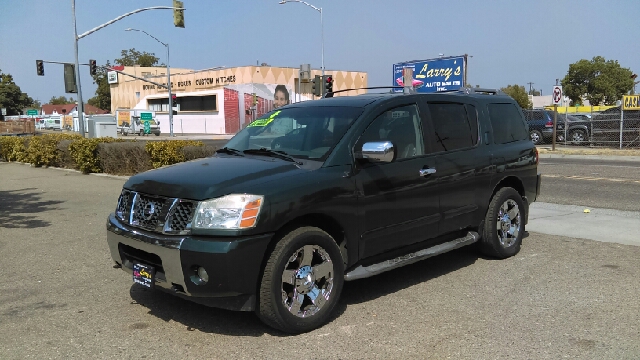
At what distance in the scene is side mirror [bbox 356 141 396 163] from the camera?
435 cm

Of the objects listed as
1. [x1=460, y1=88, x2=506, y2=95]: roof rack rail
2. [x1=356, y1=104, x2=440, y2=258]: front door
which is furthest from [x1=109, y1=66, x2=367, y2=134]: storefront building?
[x1=356, y1=104, x2=440, y2=258]: front door

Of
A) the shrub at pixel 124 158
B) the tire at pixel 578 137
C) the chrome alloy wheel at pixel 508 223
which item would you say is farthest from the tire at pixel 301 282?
the tire at pixel 578 137

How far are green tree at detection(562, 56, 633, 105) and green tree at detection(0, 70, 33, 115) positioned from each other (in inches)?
3613

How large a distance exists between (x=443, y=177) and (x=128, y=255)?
290cm

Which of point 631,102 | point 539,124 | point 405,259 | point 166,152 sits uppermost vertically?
point 631,102

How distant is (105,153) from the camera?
14.6m

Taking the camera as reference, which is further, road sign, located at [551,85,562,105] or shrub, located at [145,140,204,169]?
road sign, located at [551,85,562,105]

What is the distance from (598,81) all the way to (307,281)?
273 ft

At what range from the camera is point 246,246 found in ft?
12.5

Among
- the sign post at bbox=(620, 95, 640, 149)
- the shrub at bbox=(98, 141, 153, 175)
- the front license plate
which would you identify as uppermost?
the sign post at bbox=(620, 95, 640, 149)

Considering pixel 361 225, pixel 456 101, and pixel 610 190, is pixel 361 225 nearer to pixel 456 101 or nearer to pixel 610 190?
pixel 456 101

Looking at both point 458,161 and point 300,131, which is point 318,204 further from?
point 458,161

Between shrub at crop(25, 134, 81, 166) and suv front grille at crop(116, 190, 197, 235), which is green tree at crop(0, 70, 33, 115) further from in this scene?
suv front grille at crop(116, 190, 197, 235)

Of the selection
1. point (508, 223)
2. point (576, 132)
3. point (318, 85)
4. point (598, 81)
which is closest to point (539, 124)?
point (576, 132)
